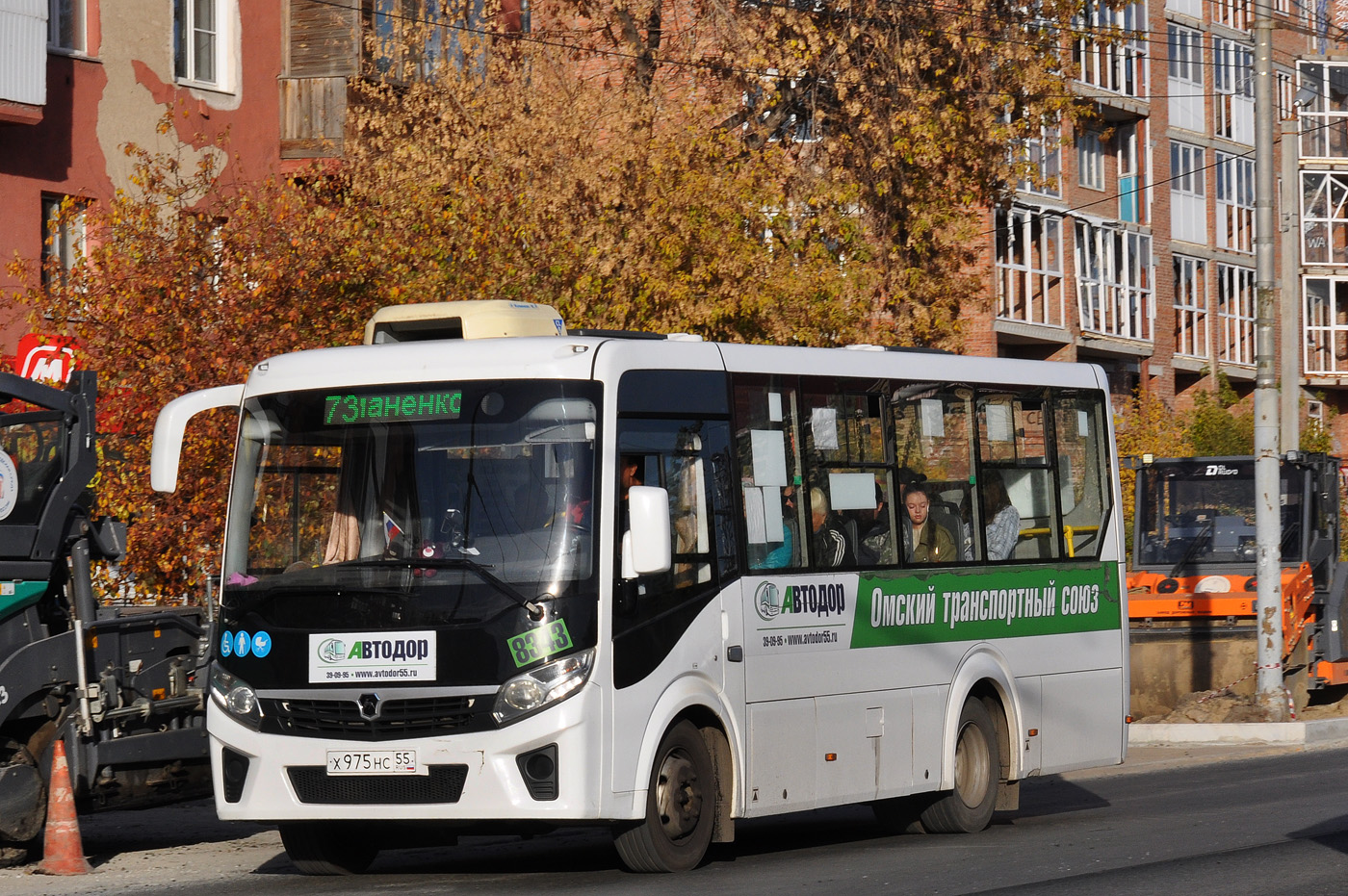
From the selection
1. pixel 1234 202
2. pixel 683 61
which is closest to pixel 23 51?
pixel 683 61

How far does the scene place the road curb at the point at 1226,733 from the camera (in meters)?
21.6

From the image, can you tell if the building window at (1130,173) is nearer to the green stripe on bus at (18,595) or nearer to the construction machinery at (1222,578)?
the construction machinery at (1222,578)

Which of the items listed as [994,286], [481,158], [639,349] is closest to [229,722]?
[639,349]

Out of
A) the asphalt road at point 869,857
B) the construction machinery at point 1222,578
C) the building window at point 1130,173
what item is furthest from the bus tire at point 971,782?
the building window at point 1130,173

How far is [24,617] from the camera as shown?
11852 millimetres

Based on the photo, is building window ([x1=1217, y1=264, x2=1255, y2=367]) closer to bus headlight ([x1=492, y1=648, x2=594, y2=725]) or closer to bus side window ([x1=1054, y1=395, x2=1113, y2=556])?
bus side window ([x1=1054, y1=395, x2=1113, y2=556])

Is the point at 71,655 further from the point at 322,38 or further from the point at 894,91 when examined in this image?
the point at 322,38

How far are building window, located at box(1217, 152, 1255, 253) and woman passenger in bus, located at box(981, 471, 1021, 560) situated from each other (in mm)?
42104

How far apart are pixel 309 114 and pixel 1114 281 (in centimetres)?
2549

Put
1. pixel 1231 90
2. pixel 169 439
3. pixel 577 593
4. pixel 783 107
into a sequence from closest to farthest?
pixel 577 593
pixel 169 439
pixel 783 107
pixel 1231 90

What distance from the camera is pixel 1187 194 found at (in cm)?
5244

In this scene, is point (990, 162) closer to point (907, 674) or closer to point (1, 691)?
point (907, 674)

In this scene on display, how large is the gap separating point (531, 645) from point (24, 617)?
3448mm

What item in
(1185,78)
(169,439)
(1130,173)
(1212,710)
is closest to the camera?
(169,439)
